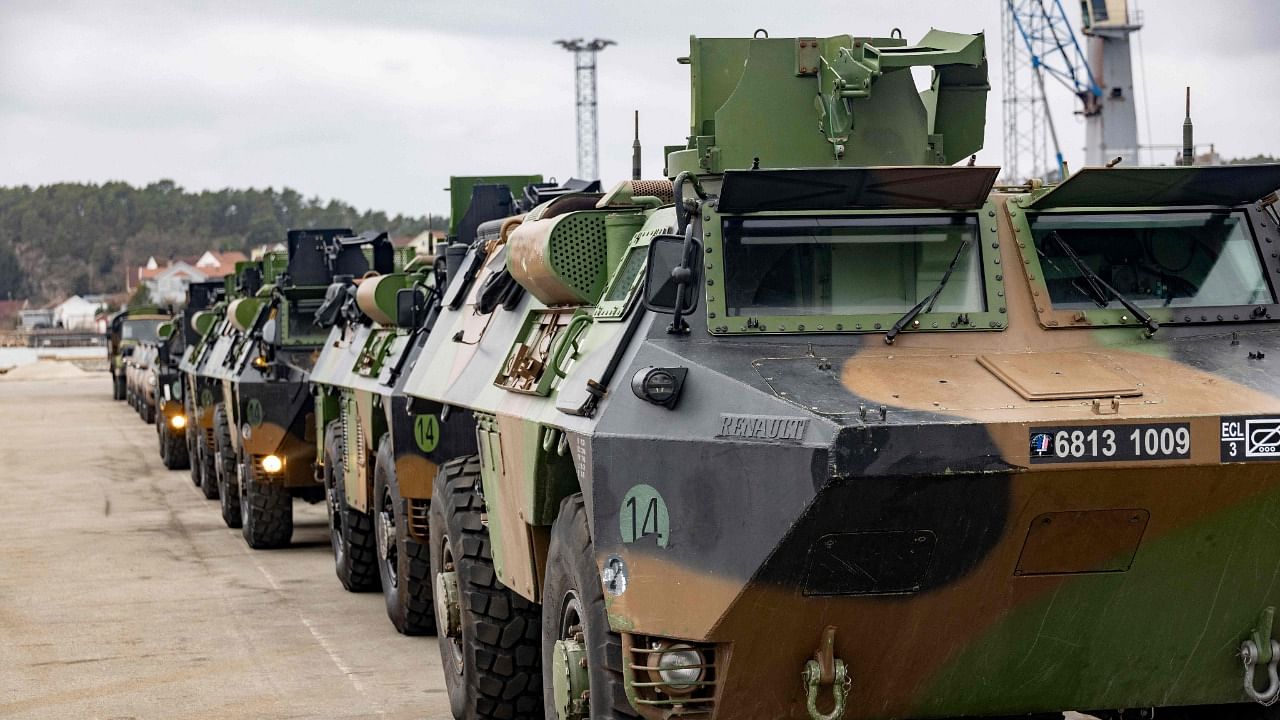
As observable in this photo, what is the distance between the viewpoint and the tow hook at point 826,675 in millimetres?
5543

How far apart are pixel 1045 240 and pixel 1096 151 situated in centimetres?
3551

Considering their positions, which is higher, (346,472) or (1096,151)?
(1096,151)

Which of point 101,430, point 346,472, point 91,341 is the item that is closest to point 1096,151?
point 101,430

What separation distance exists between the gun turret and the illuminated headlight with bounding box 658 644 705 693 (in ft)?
9.16

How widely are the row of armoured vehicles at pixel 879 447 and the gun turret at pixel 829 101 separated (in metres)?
0.03

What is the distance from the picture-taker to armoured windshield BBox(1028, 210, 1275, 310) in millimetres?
6371

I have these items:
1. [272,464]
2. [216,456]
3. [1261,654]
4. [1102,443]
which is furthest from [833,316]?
[216,456]

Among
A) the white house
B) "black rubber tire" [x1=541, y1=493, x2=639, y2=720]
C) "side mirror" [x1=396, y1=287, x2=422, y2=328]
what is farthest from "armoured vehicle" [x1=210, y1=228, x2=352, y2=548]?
the white house

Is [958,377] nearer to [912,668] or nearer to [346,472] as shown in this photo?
[912,668]

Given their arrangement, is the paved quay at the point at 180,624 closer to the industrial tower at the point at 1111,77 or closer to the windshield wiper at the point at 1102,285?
the windshield wiper at the point at 1102,285

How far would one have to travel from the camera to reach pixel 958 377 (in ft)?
18.9

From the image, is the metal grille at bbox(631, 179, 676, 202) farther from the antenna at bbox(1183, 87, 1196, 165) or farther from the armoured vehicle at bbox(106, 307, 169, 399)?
the armoured vehicle at bbox(106, 307, 169, 399)

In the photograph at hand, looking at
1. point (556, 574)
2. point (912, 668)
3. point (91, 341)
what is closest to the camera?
point (912, 668)

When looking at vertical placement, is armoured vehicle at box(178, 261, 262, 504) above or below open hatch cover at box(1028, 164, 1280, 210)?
below
